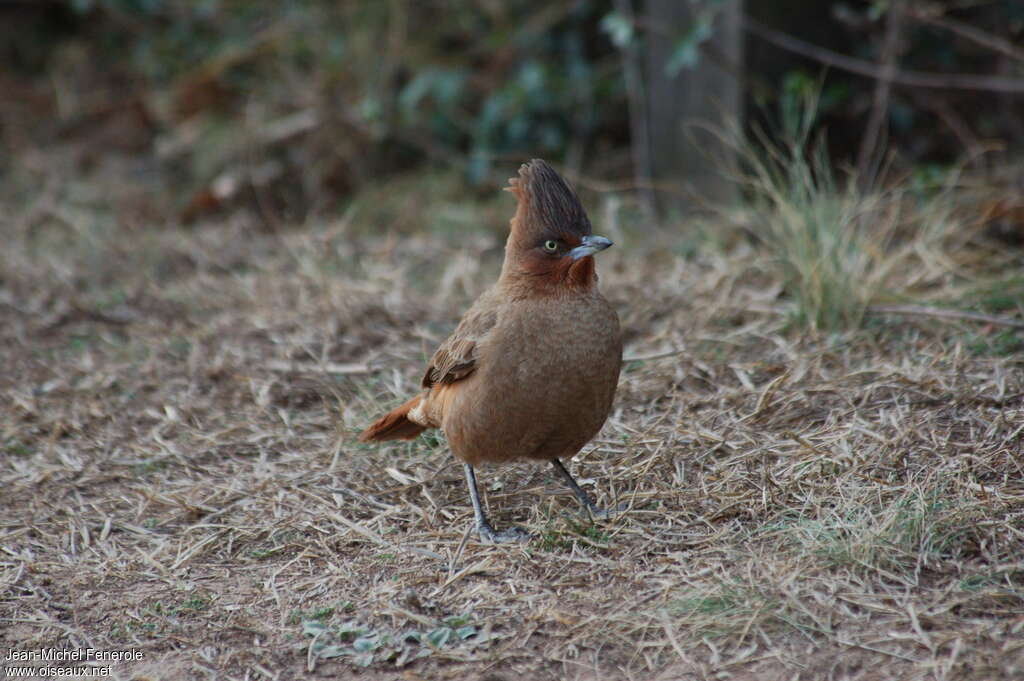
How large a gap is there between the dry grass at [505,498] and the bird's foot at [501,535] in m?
0.07

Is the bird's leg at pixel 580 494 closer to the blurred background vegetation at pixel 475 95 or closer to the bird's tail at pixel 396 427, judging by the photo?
the bird's tail at pixel 396 427

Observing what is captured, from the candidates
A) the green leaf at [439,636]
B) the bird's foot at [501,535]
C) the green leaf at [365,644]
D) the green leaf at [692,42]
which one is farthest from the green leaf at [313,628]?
the green leaf at [692,42]

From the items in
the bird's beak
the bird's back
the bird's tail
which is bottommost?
the bird's tail

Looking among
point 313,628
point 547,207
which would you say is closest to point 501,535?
point 313,628

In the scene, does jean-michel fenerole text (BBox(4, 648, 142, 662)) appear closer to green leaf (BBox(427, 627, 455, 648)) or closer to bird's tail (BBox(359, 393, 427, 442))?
green leaf (BBox(427, 627, 455, 648))

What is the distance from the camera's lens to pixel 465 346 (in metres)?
3.84

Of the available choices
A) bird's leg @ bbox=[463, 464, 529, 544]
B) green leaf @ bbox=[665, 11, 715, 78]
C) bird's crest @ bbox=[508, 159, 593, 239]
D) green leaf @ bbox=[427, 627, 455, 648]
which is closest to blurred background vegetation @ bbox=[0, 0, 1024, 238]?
green leaf @ bbox=[665, 11, 715, 78]

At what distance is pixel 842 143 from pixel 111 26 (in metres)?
6.66

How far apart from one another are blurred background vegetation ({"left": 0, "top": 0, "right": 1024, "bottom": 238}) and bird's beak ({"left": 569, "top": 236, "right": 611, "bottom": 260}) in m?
1.69

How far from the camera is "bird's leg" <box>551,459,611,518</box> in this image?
3.83m

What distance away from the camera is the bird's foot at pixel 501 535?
368cm

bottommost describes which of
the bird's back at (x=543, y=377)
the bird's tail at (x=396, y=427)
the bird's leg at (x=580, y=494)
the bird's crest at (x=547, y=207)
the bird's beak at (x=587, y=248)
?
the bird's leg at (x=580, y=494)

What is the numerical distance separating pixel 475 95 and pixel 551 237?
4662 millimetres

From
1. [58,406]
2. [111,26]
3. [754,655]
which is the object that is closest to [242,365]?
[58,406]
